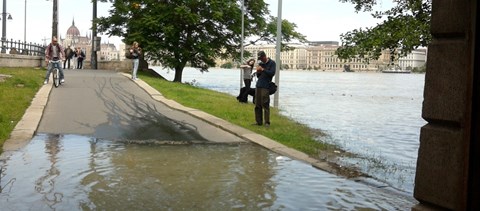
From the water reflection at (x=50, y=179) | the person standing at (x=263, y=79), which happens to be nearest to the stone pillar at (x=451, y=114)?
the water reflection at (x=50, y=179)

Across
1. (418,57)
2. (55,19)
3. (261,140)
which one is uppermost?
(55,19)

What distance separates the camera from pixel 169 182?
20.4 feet

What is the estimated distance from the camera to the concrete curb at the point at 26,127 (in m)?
8.01

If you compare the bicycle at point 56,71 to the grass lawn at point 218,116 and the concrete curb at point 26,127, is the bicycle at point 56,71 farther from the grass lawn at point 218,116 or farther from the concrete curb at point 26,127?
the concrete curb at point 26,127

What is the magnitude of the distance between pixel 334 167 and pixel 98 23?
27.9 m

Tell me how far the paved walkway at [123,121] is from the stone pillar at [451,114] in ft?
10.8

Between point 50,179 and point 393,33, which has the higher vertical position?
point 393,33

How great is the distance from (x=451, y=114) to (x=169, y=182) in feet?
11.5

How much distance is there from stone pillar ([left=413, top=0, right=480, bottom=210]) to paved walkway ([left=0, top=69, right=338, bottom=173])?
3.30 metres

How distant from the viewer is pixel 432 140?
157 inches

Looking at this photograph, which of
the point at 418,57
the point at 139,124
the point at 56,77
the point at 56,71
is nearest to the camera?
the point at 139,124

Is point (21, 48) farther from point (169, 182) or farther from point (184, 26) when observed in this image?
point (169, 182)

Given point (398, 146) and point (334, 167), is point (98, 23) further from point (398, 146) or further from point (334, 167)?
point (334, 167)

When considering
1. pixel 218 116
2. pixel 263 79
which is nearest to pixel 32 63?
pixel 218 116
